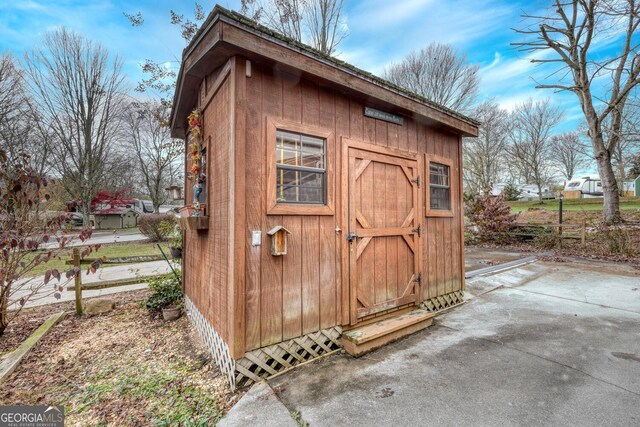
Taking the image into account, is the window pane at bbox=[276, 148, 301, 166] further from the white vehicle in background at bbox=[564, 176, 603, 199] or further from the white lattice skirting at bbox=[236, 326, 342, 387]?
the white vehicle in background at bbox=[564, 176, 603, 199]

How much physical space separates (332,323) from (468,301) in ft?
Result: 9.54

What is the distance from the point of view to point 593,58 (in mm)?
9461

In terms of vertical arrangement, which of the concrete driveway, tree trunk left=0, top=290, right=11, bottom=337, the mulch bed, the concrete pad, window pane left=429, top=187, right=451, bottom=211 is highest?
window pane left=429, top=187, right=451, bottom=211

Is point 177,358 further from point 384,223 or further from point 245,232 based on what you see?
point 384,223

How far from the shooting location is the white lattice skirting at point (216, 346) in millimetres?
2404

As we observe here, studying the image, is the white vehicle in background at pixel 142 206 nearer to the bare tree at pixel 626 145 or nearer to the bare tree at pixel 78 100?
the bare tree at pixel 78 100

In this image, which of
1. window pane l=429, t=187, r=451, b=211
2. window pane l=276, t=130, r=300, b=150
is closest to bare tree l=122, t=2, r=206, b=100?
window pane l=276, t=130, r=300, b=150

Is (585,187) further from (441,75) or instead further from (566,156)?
(441,75)

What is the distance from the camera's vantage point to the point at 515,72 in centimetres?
A: 1084

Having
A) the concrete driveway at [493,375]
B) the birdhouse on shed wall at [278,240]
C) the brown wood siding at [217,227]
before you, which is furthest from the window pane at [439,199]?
the brown wood siding at [217,227]

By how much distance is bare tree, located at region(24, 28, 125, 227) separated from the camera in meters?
13.4

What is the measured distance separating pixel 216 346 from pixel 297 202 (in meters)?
1.69

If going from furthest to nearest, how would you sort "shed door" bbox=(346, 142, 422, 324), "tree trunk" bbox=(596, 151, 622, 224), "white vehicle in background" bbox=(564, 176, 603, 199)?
"white vehicle in background" bbox=(564, 176, 603, 199), "tree trunk" bbox=(596, 151, 622, 224), "shed door" bbox=(346, 142, 422, 324)

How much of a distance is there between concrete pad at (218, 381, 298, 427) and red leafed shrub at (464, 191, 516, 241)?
11.1 metres
